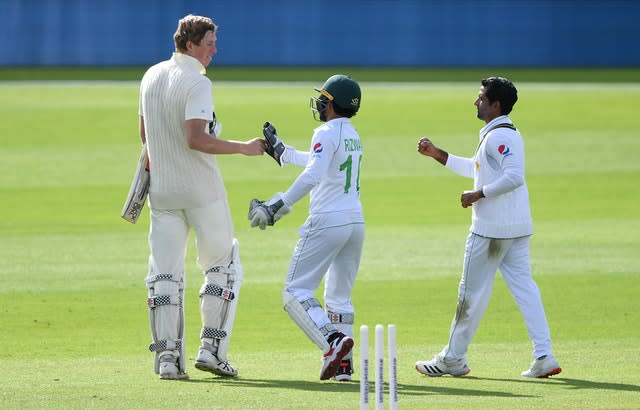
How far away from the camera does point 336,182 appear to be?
8086 millimetres

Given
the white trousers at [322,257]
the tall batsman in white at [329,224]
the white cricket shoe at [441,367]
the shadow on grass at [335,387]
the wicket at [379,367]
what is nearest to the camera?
the wicket at [379,367]

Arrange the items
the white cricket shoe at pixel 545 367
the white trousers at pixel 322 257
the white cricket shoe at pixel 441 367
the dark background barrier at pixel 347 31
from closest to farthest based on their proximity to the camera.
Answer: the white trousers at pixel 322 257
the white cricket shoe at pixel 545 367
the white cricket shoe at pixel 441 367
the dark background barrier at pixel 347 31

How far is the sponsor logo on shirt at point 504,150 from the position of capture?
26.9 ft

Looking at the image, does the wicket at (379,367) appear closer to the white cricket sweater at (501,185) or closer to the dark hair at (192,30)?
the white cricket sweater at (501,185)

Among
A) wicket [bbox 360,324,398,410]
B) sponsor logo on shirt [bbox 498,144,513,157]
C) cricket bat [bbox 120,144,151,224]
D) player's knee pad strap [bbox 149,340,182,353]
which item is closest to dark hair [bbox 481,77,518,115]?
sponsor logo on shirt [bbox 498,144,513,157]

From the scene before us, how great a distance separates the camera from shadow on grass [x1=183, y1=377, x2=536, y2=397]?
25.0ft

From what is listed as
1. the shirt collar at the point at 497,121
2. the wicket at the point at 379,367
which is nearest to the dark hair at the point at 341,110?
the shirt collar at the point at 497,121

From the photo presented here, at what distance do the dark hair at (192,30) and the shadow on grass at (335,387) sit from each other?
2.10 metres

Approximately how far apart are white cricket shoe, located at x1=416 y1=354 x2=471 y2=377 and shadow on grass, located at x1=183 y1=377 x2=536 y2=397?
40 centimetres

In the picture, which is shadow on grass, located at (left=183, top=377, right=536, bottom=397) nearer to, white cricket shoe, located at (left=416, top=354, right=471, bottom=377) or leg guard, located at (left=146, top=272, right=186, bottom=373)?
leg guard, located at (left=146, top=272, right=186, bottom=373)

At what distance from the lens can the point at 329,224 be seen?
805cm

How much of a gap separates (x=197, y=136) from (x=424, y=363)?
205cm

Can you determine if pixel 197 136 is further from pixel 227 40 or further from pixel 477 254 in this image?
pixel 227 40

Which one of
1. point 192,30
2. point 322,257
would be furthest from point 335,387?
point 192,30
